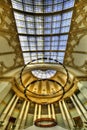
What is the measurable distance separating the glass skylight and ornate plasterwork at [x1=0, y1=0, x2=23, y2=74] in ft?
1.77

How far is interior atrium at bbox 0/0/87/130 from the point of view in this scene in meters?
10.3

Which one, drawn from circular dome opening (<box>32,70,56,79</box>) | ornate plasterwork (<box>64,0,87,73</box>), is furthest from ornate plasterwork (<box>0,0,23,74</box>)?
circular dome opening (<box>32,70,56,79</box>)

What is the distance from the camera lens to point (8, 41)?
11625 mm

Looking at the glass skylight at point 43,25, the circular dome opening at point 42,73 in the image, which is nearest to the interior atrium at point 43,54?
the glass skylight at point 43,25

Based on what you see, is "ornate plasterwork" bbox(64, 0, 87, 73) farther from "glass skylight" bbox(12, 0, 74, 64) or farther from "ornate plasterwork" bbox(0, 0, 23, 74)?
"ornate plasterwork" bbox(0, 0, 23, 74)

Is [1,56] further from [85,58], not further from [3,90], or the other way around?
[85,58]

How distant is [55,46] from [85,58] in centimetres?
354

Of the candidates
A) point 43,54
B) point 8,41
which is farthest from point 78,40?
point 8,41

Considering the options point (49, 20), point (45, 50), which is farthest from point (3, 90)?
point (49, 20)

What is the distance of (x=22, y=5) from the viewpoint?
10875mm

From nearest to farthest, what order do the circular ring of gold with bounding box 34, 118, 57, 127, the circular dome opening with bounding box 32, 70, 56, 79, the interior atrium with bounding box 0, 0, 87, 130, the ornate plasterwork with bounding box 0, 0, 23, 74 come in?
the circular ring of gold with bounding box 34, 118, 57, 127
the ornate plasterwork with bounding box 0, 0, 23, 74
the interior atrium with bounding box 0, 0, 87, 130
the circular dome opening with bounding box 32, 70, 56, 79

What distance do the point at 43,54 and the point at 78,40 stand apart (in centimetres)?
475

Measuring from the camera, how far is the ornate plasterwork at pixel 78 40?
10058 mm

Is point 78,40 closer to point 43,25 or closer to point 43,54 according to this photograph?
point 43,25
